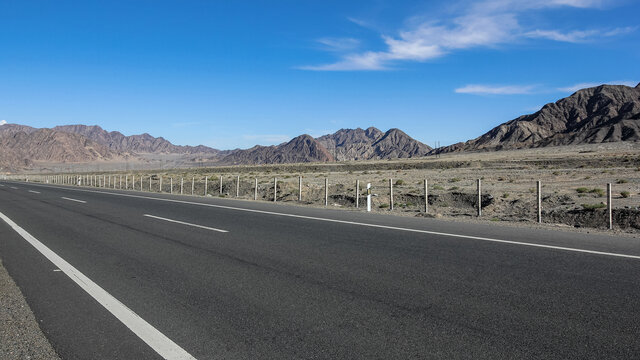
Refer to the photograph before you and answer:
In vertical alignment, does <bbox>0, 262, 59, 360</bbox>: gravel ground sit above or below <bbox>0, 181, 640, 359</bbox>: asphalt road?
below

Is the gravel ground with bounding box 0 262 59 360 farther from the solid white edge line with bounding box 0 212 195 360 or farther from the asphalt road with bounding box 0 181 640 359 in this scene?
the solid white edge line with bounding box 0 212 195 360

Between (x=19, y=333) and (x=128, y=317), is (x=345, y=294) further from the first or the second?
(x=19, y=333)

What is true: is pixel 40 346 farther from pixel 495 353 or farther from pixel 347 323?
pixel 495 353

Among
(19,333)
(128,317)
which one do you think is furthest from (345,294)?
(19,333)

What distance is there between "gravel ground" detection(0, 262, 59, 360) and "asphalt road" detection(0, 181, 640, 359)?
0.10 metres

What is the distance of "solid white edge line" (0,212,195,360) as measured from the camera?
3824 millimetres

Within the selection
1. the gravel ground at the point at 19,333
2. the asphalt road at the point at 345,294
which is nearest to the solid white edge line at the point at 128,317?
the asphalt road at the point at 345,294

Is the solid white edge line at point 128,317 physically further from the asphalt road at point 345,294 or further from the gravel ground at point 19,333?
the gravel ground at point 19,333

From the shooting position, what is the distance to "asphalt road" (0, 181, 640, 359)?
12.6ft

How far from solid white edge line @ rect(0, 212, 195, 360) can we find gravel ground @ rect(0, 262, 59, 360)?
2.17 feet

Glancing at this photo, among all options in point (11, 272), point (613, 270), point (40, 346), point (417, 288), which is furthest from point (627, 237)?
point (11, 272)

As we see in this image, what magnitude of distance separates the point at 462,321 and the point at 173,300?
3071 millimetres

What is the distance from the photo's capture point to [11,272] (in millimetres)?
6785

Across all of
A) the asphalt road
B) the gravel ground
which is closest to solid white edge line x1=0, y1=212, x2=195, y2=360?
the asphalt road
